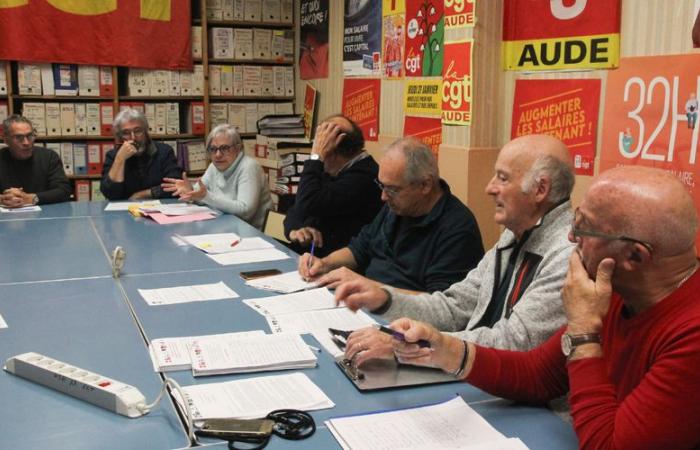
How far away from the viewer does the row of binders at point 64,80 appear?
5855mm

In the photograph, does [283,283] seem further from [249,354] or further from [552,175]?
[552,175]

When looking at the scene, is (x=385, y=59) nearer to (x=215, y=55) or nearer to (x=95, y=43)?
(x=215, y=55)

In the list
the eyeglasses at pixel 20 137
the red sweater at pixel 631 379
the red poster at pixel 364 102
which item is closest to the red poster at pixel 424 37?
the red poster at pixel 364 102

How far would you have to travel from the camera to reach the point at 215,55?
Answer: 6.43 m

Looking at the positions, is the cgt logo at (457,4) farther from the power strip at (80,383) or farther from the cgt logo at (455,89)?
the power strip at (80,383)

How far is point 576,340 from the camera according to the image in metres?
1.39

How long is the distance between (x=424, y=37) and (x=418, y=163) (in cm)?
225

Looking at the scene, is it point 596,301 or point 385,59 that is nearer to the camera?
point 596,301

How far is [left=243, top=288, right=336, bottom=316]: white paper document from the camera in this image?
2.29 m

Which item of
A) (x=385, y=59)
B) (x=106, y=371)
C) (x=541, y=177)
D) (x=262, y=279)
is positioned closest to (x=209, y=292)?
(x=262, y=279)

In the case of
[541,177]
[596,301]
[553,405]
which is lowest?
[553,405]

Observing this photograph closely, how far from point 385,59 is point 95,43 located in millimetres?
2489

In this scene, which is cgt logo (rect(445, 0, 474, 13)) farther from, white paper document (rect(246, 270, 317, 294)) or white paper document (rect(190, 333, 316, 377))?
white paper document (rect(190, 333, 316, 377))

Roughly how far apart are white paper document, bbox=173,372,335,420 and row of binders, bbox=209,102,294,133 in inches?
201
